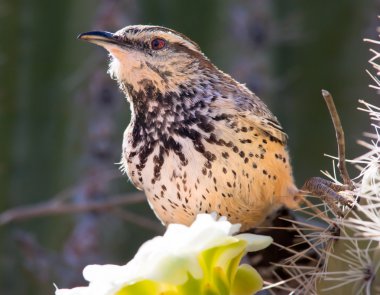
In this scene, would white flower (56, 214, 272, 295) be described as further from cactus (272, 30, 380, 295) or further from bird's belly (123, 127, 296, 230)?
bird's belly (123, 127, 296, 230)

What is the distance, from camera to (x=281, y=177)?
1297 mm

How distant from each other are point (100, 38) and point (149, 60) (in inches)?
3.8

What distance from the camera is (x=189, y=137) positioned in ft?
3.94

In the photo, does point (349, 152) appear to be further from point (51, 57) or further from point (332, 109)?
point (332, 109)

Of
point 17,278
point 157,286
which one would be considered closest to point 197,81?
point 157,286

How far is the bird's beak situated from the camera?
1.17 meters

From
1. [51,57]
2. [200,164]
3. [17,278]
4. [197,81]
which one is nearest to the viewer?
[200,164]

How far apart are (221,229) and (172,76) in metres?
0.63

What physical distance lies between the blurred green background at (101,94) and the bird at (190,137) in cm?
110

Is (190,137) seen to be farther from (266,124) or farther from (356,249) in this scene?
(356,249)

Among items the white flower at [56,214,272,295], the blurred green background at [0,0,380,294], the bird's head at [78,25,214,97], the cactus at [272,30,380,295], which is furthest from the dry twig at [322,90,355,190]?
the blurred green background at [0,0,380,294]

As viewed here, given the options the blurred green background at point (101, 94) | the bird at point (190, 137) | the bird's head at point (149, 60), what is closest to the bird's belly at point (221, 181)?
the bird at point (190, 137)

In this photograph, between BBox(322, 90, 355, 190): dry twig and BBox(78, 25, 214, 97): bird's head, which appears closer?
BBox(322, 90, 355, 190): dry twig

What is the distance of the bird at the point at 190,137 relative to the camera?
1.19 meters
